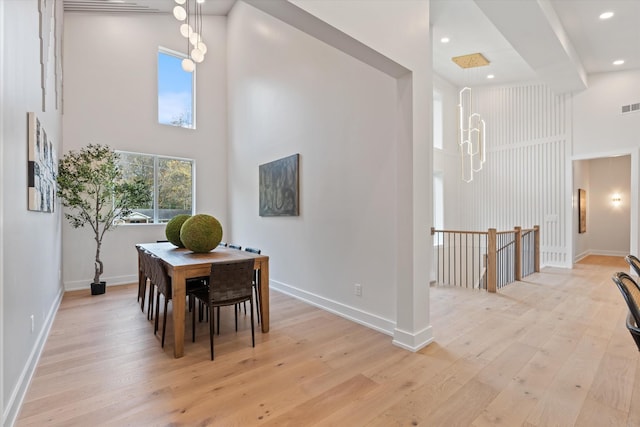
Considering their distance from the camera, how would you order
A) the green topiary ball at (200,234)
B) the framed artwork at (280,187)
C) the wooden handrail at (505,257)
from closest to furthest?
the green topiary ball at (200,234) < the framed artwork at (280,187) < the wooden handrail at (505,257)

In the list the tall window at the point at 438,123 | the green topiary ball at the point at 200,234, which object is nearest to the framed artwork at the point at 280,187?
the green topiary ball at the point at 200,234

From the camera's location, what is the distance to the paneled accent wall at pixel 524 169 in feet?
22.5

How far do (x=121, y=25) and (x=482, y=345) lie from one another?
751 cm

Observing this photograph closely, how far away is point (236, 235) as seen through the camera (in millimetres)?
6309

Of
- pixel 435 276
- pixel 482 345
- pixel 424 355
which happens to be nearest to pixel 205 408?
pixel 424 355

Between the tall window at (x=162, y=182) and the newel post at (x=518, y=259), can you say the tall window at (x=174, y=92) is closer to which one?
the tall window at (x=162, y=182)

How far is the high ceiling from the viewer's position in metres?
4.01

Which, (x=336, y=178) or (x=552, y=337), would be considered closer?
(x=552, y=337)

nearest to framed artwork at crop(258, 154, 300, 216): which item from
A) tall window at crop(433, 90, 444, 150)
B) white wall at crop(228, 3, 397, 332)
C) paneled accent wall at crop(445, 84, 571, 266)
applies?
white wall at crop(228, 3, 397, 332)

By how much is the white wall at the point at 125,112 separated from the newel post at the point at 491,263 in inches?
201

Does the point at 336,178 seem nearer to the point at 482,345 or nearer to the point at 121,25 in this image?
the point at 482,345

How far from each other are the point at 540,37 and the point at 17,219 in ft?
20.6

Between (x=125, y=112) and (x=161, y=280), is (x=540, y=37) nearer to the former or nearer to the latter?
(x=161, y=280)

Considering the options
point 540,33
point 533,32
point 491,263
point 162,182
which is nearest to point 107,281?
point 162,182
